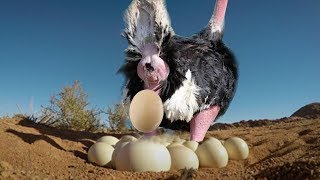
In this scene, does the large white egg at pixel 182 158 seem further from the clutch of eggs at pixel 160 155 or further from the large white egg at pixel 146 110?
the large white egg at pixel 146 110

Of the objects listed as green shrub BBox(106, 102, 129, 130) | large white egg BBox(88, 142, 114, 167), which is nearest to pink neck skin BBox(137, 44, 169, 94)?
large white egg BBox(88, 142, 114, 167)

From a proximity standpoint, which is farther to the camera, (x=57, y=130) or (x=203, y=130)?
(x=57, y=130)

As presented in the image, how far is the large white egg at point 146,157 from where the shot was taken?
493cm

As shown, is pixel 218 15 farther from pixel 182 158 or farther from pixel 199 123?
pixel 182 158

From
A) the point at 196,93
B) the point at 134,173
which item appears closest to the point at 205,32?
the point at 196,93

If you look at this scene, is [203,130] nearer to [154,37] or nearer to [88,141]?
[154,37]

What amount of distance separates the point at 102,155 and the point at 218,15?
2.68 m

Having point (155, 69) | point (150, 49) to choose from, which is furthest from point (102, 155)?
point (150, 49)

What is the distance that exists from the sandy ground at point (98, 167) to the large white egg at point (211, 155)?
14cm

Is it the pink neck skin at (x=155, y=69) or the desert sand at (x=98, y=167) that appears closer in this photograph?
the desert sand at (x=98, y=167)

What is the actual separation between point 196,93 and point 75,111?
4.52 m

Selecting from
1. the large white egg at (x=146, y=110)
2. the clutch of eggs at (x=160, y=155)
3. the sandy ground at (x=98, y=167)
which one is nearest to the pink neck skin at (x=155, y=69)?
the large white egg at (x=146, y=110)

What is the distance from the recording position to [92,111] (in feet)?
34.4

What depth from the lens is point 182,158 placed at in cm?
521
